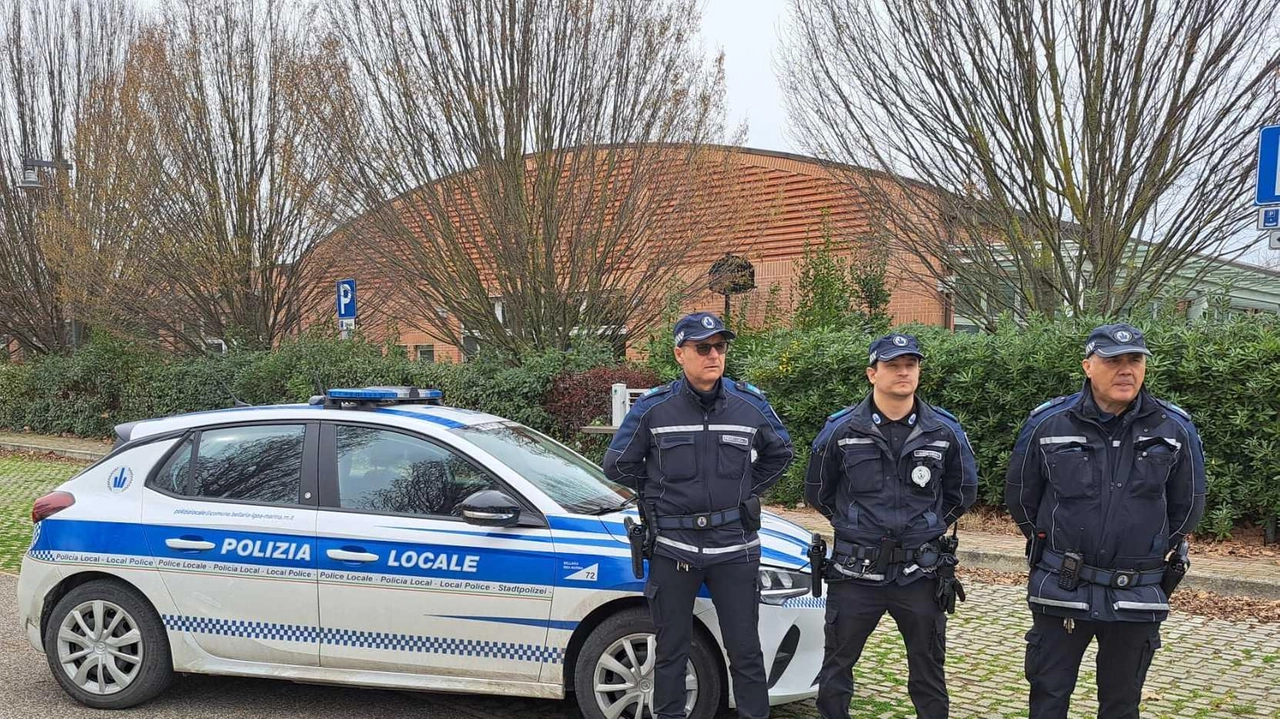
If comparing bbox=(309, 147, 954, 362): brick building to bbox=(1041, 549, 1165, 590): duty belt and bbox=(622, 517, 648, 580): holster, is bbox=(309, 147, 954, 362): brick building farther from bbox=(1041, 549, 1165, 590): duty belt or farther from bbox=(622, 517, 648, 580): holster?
bbox=(1041, 549, 1165, 590): duty belt

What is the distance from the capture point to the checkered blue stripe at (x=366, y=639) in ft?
15.6

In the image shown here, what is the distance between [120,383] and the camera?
836 inches

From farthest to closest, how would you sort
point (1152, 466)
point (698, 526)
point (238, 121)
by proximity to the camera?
point (238, 121)
point (698, 526)
point (1152, 466)

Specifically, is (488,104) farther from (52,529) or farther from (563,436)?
(52,529)

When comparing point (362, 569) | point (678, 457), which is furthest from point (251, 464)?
point (678, 457)

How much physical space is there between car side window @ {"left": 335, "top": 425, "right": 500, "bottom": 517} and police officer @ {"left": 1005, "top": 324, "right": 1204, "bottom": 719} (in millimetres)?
2533

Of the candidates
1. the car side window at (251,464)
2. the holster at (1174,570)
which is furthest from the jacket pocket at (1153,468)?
the car side window at (251,464)

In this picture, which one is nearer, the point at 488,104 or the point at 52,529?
the point at 52,529

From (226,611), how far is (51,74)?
70.9 ft

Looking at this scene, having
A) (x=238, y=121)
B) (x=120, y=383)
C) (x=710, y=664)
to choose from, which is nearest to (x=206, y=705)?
(x=710, y=664)

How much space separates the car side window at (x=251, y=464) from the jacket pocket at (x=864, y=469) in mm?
2732

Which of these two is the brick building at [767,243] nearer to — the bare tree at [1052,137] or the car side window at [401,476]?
the bare tree at [1052,137]

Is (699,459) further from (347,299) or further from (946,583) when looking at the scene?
(347,299)

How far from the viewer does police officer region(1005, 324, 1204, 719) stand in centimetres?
380
